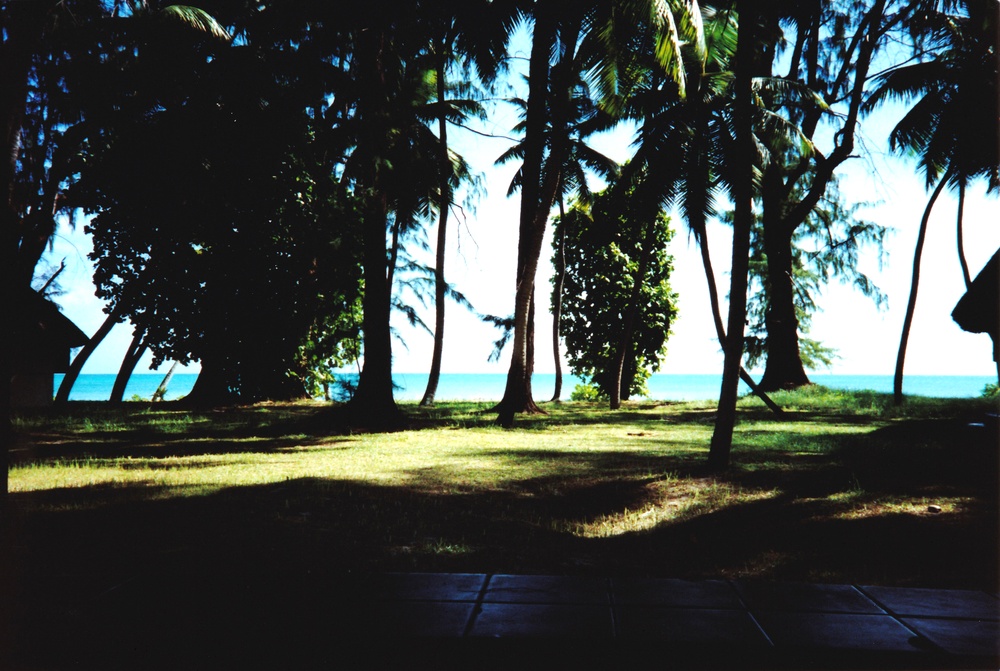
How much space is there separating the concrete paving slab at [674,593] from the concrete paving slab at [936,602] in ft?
2.79

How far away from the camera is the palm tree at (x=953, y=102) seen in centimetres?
1441

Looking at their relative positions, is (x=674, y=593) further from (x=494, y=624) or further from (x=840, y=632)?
(x=494, y=624)

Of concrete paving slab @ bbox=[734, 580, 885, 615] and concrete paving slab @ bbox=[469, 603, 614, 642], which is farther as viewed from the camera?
concrete paving slab @ bbox=[734, 580, 885, 615]

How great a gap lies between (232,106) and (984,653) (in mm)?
11246

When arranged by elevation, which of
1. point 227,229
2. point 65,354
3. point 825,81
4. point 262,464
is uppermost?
point 825,81

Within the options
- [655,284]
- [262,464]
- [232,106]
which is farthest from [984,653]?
[655,284]

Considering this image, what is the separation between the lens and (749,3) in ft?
24.3

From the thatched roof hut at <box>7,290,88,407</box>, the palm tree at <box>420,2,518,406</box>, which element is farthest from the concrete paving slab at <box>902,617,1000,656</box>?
the palm tree at <box>420,2,518,406</box>

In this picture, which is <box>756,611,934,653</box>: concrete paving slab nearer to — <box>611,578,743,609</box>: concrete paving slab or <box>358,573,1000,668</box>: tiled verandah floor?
<box>358,573,1000,668</box>: tiled verandah floor

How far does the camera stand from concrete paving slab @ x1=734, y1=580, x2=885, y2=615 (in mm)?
3385

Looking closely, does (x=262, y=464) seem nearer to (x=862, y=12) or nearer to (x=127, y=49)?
(x=127, y=49)

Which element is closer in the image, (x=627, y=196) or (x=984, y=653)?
(x=984, y=653)

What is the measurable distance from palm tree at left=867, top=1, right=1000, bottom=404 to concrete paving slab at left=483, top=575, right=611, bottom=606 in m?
15.4

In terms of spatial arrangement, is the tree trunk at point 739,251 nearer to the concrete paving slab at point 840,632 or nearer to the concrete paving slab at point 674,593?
the concrete paving slab at point 674,593
